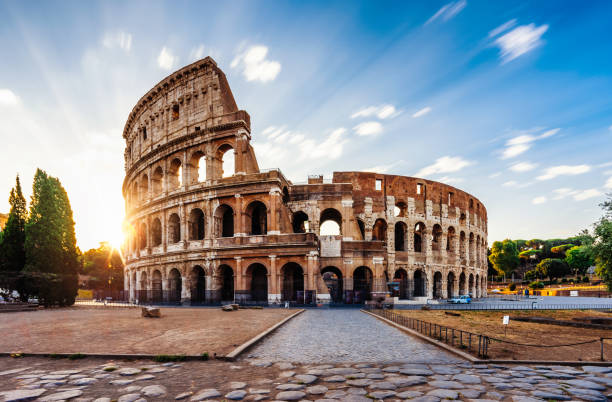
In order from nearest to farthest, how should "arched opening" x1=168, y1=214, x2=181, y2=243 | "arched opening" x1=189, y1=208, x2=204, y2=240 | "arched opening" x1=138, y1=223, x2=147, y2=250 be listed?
"arched opening" x1=189, y1=208, x2=204, y2=240
"arched opening" x1=168, y1=214, x2=181, y2=243
"arched opening" x1=138, y1=223, x2=147, y2=250

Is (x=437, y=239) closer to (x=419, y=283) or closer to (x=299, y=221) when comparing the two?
(x=419, y=283)

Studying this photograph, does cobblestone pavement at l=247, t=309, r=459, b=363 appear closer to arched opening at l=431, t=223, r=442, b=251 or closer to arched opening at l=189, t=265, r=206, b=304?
arched opening at l=189, t=265, r=206, b=304

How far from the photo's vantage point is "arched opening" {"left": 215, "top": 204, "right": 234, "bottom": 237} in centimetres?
3003

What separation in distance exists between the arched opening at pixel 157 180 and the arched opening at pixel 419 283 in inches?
1111

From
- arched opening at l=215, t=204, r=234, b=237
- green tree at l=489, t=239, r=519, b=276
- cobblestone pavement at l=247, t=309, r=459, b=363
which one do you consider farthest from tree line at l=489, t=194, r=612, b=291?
arched opening at l=215, t=204, r=234, b=237

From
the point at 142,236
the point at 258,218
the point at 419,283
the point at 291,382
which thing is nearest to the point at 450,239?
the point at 419,283

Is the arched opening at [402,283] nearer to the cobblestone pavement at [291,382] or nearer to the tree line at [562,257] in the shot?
the tree line at [562,257]

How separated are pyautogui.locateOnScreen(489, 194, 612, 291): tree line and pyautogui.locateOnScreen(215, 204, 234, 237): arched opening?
80.1ft

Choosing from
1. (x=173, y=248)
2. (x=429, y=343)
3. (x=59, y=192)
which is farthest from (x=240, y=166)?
(x=429, y=343)

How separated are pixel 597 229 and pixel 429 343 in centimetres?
1270

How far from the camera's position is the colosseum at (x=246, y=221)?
1120 inches

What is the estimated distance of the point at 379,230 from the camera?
3791 cm

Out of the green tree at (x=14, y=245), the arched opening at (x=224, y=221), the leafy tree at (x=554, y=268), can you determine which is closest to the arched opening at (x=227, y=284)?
the arched opening at (x=224, y=221)

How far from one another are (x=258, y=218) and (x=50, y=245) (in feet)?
55.1
